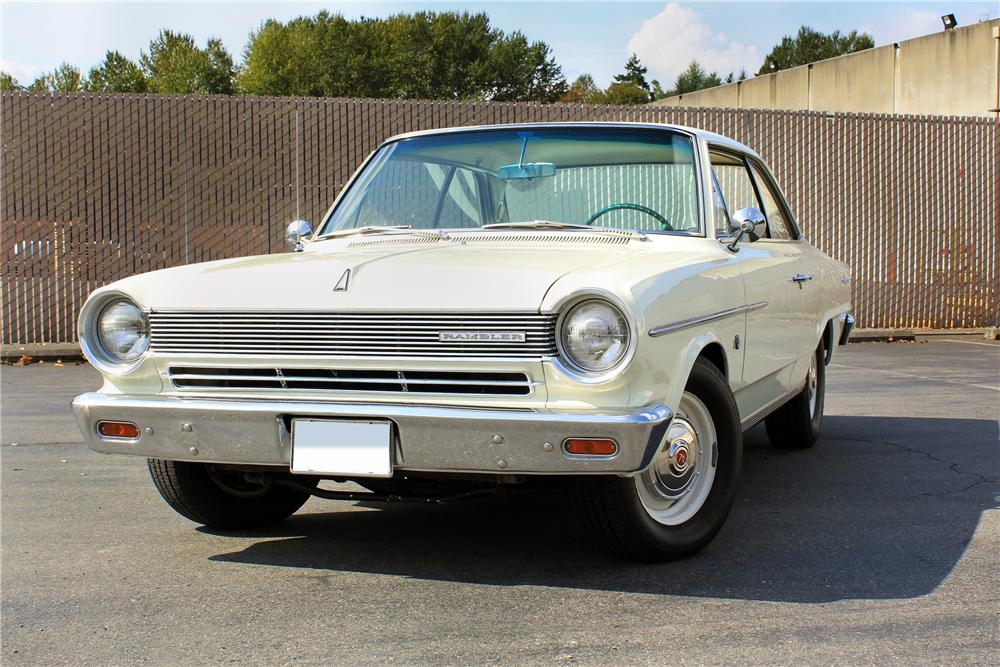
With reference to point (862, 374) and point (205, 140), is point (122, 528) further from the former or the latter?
point (205, 140)

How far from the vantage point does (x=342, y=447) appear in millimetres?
3551

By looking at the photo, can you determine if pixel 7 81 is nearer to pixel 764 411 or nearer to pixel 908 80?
pixel 908 80

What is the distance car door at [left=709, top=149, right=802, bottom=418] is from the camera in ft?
15.4

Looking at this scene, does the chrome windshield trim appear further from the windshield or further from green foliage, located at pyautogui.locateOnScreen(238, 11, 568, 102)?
green foliage, located at pyautogui.locateOnScreen(238, 11, 568, 102)

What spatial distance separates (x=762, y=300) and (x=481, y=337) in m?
1.79

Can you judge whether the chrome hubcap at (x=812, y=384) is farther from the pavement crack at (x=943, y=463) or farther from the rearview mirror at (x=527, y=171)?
the rearview mirror at (x=527, y=171)

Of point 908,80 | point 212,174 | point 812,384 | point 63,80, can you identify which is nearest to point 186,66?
point 63,80

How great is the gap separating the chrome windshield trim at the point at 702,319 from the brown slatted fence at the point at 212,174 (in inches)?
358

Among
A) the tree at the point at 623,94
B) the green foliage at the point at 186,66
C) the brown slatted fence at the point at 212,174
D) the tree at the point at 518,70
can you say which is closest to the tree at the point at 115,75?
the green foliage at the point at 186,66

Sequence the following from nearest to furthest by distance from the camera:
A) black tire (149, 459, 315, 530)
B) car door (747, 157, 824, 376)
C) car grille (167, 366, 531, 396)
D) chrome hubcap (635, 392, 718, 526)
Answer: car grille (167, 366, 531, 396)
chrome hubcap (635, 392, 718, 526)
black tire (149, 459, 315, 530)
car door (747, 157, 824, 376)

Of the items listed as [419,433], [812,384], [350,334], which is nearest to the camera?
[419,433]

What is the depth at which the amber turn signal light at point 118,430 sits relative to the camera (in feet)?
12.5

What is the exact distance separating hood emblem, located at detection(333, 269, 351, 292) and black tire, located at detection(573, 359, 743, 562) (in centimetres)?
100

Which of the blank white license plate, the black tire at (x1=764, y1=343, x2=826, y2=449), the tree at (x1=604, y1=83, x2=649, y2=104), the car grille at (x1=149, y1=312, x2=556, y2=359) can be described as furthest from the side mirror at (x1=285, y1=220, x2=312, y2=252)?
the tree at (x1=604, y1=83, x2=649, y2=104)
